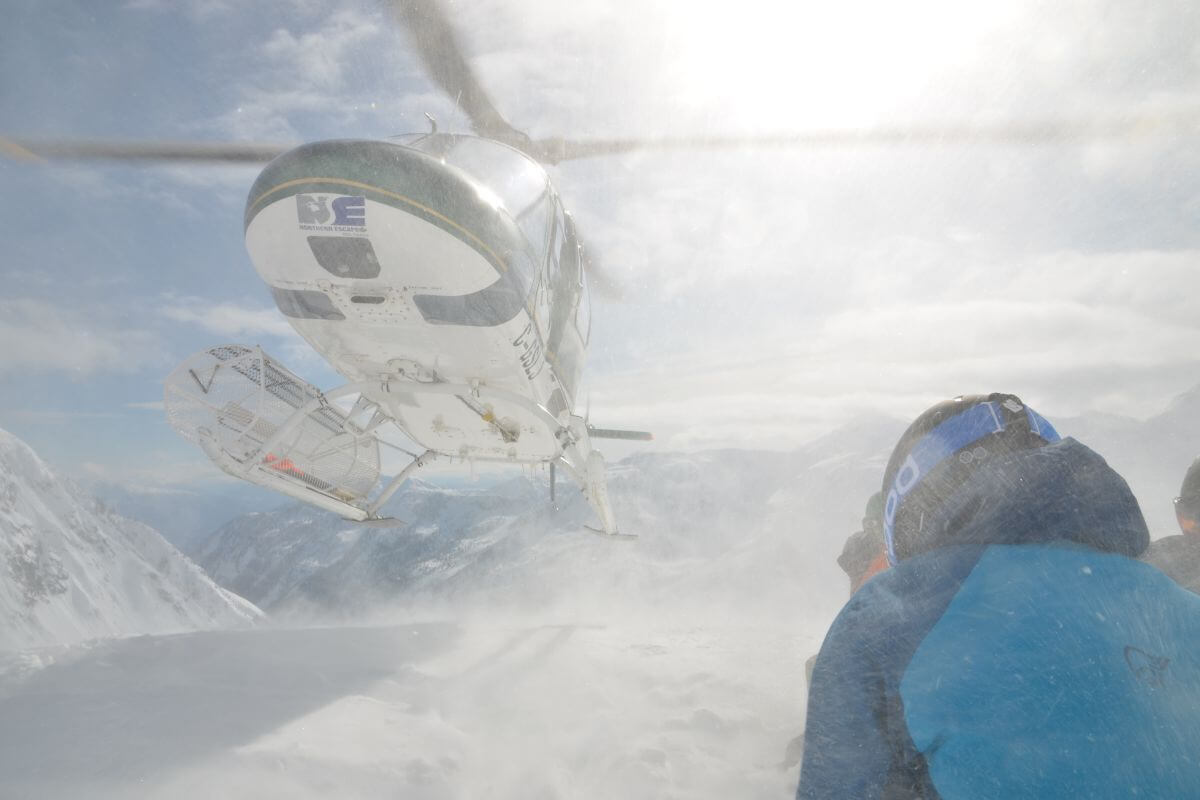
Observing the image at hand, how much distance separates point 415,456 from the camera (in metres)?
8.25

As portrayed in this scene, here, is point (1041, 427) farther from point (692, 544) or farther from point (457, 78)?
point (692, 544)

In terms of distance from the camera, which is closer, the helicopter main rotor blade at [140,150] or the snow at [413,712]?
the snow at [413,712]

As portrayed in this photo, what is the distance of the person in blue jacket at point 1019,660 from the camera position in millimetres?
1030

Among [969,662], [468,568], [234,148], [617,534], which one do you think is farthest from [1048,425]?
[468,568]

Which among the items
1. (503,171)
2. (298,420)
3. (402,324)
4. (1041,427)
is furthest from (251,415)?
(1041,427)

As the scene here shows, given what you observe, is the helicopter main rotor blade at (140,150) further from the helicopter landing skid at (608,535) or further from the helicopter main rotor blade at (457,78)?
the helicopter landing skid at (608,535)

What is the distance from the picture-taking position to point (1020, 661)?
3.55ft

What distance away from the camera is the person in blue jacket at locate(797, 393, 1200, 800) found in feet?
3.38

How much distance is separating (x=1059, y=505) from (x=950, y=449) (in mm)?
293

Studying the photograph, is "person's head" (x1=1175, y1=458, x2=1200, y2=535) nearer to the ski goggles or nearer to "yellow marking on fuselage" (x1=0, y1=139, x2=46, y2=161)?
the ski goggles

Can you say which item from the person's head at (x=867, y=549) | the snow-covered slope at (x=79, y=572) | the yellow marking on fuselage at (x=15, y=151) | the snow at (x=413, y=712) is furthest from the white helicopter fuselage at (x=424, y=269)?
the snow-covered slope at (x=79, y=572)

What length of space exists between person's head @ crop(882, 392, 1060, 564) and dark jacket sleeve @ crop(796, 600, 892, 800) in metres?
0.30

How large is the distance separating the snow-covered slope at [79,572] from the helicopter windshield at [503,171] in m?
80.1

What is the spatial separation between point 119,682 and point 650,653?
493 centimetres
